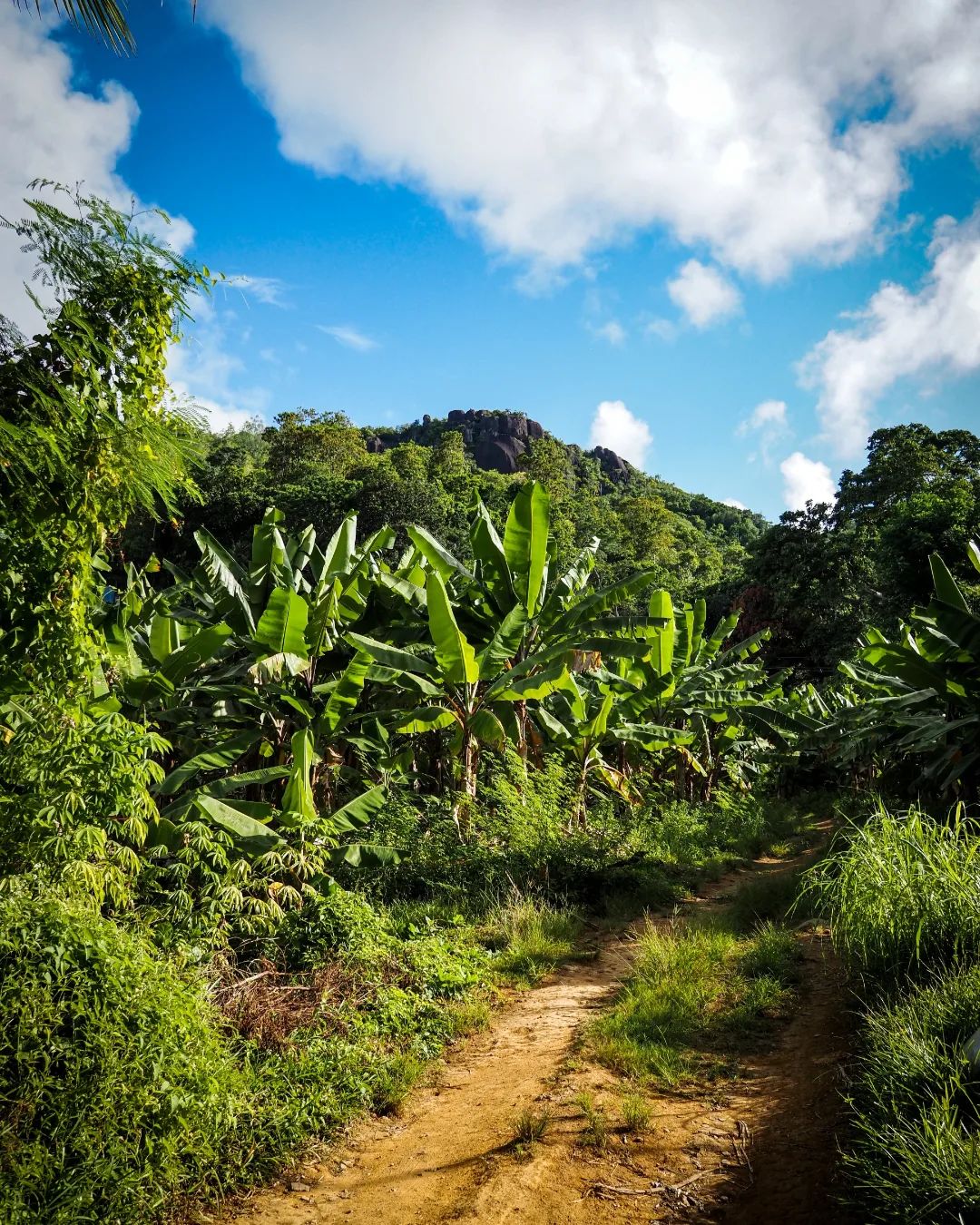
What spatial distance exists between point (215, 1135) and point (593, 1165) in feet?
5.64

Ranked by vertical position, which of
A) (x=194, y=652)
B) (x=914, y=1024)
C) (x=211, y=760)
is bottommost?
(x=914, y=1024)

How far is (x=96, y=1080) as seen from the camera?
301cm

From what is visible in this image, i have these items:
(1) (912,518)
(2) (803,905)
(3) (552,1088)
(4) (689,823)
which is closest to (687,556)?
(1) (912,518)

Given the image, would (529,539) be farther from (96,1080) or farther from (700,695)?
(96,1080)

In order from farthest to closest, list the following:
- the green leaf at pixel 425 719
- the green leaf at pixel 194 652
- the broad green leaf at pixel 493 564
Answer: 1. the broad green leaf at pixel 493 564
2. the green leaf at pixel 425 719
3. the green leaf at pixel 194 652

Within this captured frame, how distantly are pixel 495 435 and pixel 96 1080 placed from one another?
96851 mm

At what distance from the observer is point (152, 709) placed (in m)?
8.44

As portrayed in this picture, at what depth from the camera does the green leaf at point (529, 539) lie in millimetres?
8641

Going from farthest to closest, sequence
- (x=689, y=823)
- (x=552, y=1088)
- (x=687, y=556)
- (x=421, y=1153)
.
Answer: (x=687, y=556) → (x=689, y=823) → (x=552, y=1088) → (x=421, y=1153)

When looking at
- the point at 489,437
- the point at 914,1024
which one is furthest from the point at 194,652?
the point at 489,437

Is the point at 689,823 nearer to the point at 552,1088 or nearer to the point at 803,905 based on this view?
the point at 803,905

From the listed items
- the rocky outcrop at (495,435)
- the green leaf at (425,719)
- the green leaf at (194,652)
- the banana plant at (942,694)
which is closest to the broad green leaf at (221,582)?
the green leaf at (194,652)

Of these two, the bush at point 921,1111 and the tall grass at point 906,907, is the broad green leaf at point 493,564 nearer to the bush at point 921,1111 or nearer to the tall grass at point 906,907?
the tall grass at point 906,907

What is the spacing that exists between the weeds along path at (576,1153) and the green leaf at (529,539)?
5.23m
